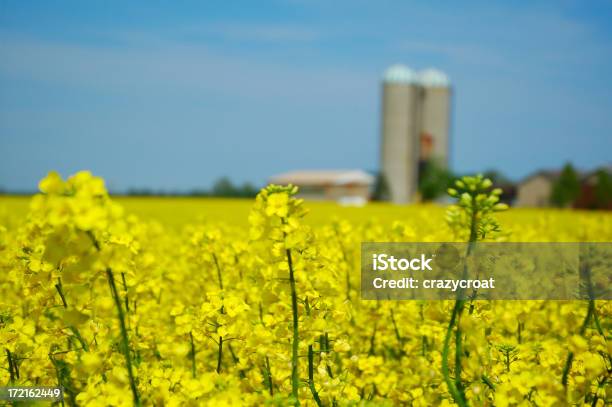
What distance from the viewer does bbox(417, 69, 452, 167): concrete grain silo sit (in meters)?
69.2

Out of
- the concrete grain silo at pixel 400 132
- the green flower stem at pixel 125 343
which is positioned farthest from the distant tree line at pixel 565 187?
the green flower stem at pixel 125 343

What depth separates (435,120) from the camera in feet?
229

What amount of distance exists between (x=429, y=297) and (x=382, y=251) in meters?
0.86

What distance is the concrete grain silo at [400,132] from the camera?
212 feet

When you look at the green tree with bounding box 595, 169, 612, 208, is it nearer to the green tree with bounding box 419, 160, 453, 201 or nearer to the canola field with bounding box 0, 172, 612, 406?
the green tree with bounding box 419, 160, 453, 201

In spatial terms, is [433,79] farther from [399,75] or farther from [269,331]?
[269,331]

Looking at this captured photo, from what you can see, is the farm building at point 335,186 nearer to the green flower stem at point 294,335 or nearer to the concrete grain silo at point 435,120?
the concrete grain silo at point 435,120

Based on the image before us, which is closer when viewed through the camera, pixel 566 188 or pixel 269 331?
pixel 269 331

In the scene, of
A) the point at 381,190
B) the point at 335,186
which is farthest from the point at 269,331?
the point at 381,190

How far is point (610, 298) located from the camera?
135 inches

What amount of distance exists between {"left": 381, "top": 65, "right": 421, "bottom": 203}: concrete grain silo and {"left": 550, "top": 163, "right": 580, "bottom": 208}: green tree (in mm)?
19906

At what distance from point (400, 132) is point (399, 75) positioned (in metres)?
6.34

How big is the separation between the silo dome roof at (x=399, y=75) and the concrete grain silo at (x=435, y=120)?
2.90 metres

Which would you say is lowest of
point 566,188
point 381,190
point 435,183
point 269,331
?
point 269,331
